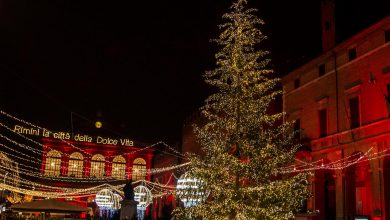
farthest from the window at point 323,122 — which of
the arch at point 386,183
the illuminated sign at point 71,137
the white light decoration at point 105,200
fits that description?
the illuminated sign at point 71,137

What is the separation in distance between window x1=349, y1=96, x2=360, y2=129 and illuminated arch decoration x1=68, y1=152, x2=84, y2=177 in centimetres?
6158

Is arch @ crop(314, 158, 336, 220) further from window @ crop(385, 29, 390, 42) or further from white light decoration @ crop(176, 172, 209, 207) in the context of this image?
white light decoration @ crop(176, 172, 209, 207)

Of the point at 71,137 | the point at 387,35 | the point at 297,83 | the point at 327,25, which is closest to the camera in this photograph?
the point at 387,35

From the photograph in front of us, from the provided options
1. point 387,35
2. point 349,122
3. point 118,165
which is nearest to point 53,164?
point 118,165

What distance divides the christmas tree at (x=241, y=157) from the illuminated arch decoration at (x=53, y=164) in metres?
64.1

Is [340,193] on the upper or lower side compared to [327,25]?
lower

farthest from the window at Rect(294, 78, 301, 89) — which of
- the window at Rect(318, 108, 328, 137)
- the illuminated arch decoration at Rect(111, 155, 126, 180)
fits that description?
the illuminated arch decoration at Rect(111, 155, 126, 180)

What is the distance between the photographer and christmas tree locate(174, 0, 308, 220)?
17.9 m

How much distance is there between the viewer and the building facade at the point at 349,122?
2459 cm

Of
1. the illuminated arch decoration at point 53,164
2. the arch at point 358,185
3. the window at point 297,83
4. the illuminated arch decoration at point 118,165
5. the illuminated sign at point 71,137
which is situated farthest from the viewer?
the illuminated arch decoration at point 118,165

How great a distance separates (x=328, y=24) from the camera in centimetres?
3036

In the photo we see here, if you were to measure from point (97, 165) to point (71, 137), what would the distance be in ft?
22.0

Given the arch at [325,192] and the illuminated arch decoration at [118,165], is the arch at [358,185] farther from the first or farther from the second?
the illuminated arch decoration at [118,165]

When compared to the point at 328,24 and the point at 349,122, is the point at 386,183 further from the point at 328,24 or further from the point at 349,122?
the point at 328,24
